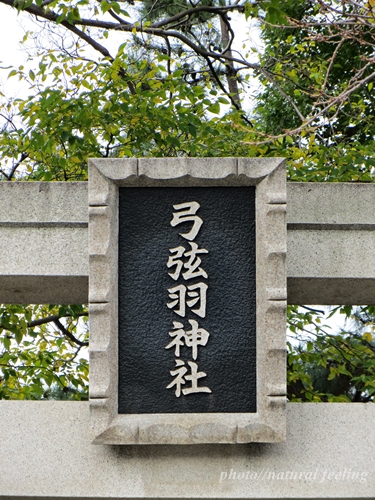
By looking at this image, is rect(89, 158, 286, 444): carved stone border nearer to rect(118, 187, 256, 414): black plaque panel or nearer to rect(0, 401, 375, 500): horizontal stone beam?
rect(118, 187, 256, 414): black plaque panel

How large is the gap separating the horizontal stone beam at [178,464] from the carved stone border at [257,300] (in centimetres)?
19

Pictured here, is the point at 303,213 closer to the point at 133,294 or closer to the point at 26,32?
the point at 133,294

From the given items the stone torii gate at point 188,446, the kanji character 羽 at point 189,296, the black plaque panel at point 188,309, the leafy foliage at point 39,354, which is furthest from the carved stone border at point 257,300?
the leafy foliage at point 39,354

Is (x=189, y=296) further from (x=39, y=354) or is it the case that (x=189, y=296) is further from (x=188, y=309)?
(x=39, y=354)

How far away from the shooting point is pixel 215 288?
3848 mm

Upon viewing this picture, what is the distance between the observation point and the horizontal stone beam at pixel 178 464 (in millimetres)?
3830

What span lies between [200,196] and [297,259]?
2.12ft

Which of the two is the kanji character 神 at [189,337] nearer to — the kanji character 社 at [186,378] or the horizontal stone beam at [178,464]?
the kanji character 社 at [186,378]

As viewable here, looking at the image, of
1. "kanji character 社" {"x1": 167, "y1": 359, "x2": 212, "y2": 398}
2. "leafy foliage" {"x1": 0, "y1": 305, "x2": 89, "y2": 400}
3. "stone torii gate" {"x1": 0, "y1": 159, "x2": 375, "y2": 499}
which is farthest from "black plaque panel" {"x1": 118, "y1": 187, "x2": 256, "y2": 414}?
"leafy foliage" {"x1": 0, "y1": 305, "x2": 89, "y2": 400}

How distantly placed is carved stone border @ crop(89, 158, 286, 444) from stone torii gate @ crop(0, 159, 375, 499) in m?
0.18

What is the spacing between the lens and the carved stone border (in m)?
3.72

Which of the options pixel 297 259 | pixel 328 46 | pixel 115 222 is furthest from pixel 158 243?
pixel 328 46

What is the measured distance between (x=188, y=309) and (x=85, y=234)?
72 centimetres

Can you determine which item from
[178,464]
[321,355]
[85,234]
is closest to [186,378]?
[178,464]
